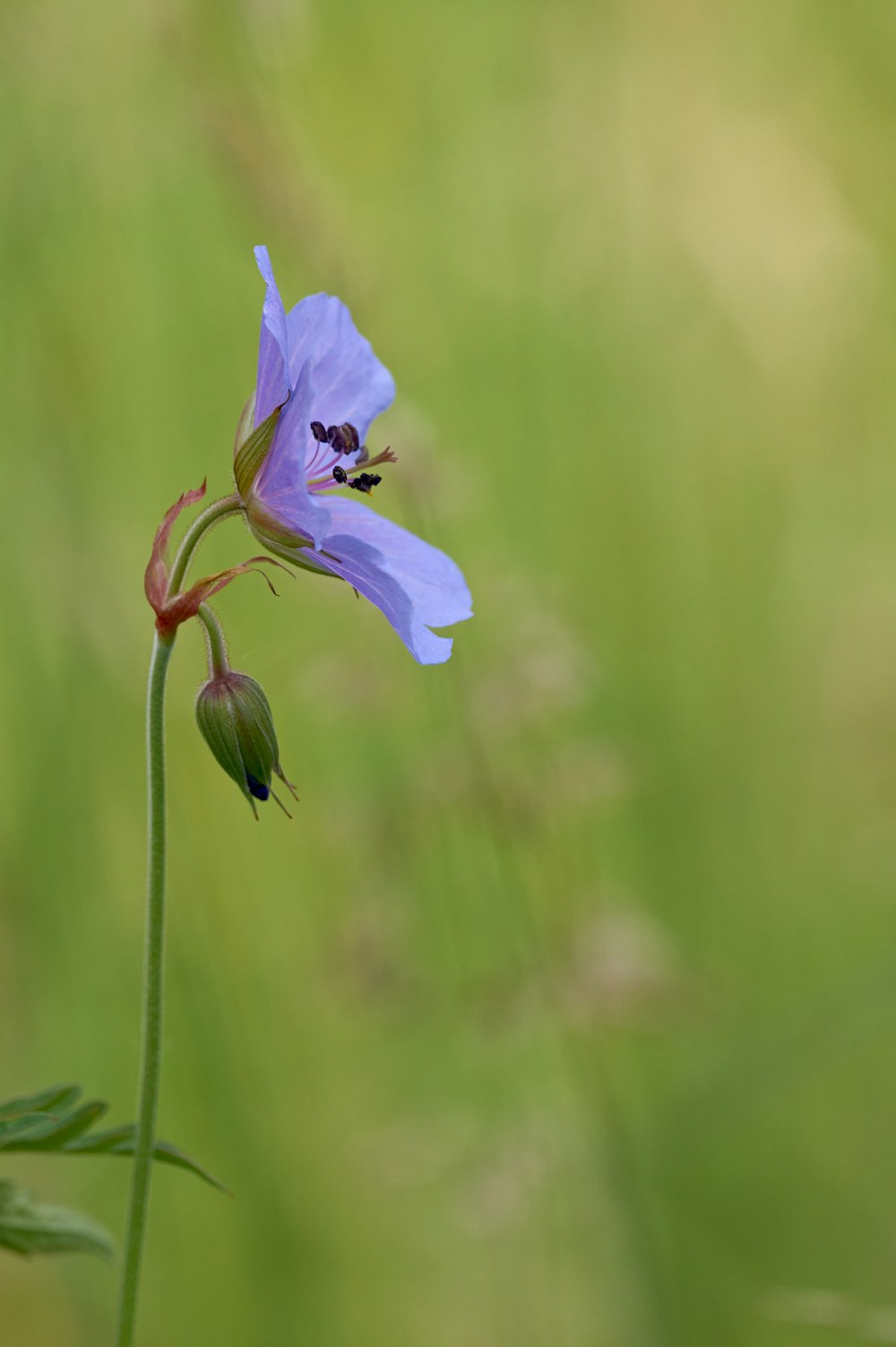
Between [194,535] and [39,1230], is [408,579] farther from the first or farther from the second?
[39,1230]

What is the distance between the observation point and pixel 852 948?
383 cm

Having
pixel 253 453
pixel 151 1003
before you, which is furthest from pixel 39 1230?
pixel 253 453

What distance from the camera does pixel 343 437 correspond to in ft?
4.76

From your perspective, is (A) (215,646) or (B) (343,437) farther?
(B) (343,437)

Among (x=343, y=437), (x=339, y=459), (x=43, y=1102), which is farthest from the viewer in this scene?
(x=339, y=459)

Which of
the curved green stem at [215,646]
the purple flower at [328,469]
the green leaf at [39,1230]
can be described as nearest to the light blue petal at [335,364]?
the purple flower at [328,469]

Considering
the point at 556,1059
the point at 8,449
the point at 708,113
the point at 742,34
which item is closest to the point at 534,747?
the point at 556,1059

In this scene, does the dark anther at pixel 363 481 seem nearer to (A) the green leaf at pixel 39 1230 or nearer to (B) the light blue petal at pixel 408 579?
(B) the light blue petal at pixel 408 579

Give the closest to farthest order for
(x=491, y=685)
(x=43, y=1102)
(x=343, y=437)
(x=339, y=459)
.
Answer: (x=43, y=1102) < (x=343, y=437) < (x=339, y=459) < (x=491, y=685)

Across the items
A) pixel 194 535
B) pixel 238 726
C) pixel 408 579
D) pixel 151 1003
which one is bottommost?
pixel 151 1003

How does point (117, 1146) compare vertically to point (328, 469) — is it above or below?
below

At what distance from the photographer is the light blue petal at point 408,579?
127 centimetres

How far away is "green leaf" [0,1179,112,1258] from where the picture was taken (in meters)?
1.21

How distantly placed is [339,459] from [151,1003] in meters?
0.73
